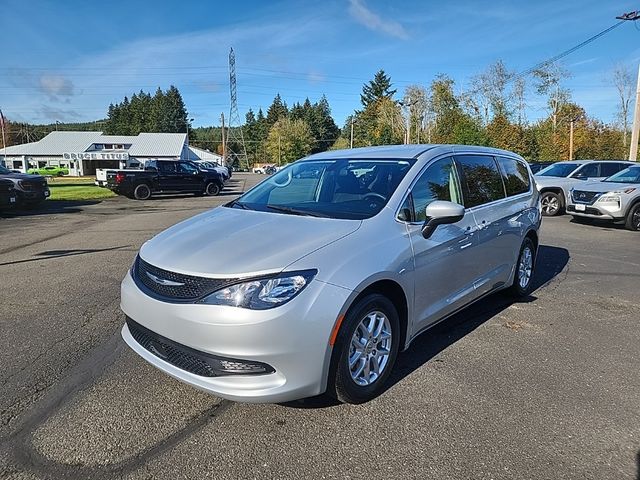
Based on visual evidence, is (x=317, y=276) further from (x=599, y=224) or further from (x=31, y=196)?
(x=31, y=196)

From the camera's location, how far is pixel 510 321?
15.6 ft

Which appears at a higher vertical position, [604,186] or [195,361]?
[604,186]

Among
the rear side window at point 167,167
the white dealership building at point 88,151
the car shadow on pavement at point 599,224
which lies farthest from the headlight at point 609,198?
the white dealership building at point 88,151

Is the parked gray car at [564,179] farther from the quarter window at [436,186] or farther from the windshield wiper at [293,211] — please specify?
the windshield wiper at [293,211]

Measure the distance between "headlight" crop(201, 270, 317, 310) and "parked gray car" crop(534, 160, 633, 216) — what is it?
533 inches

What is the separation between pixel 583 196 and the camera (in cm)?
1201

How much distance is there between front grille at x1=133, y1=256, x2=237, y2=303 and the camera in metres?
2.66

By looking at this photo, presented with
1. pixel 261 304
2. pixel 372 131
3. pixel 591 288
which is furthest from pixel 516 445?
pixel 372 131

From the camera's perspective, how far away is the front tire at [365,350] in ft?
9.36

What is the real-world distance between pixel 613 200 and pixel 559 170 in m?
3.74

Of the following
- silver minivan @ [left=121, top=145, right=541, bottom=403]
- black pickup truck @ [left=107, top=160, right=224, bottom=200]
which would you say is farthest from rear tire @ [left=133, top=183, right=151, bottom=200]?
silver minivan @ [left=121, top=145, right=541, bottom=403]

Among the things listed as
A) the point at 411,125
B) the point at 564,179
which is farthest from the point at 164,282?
the point at 411,125

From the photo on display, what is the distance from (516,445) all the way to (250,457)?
1.56 m

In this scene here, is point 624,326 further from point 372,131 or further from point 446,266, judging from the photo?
point 372,131
